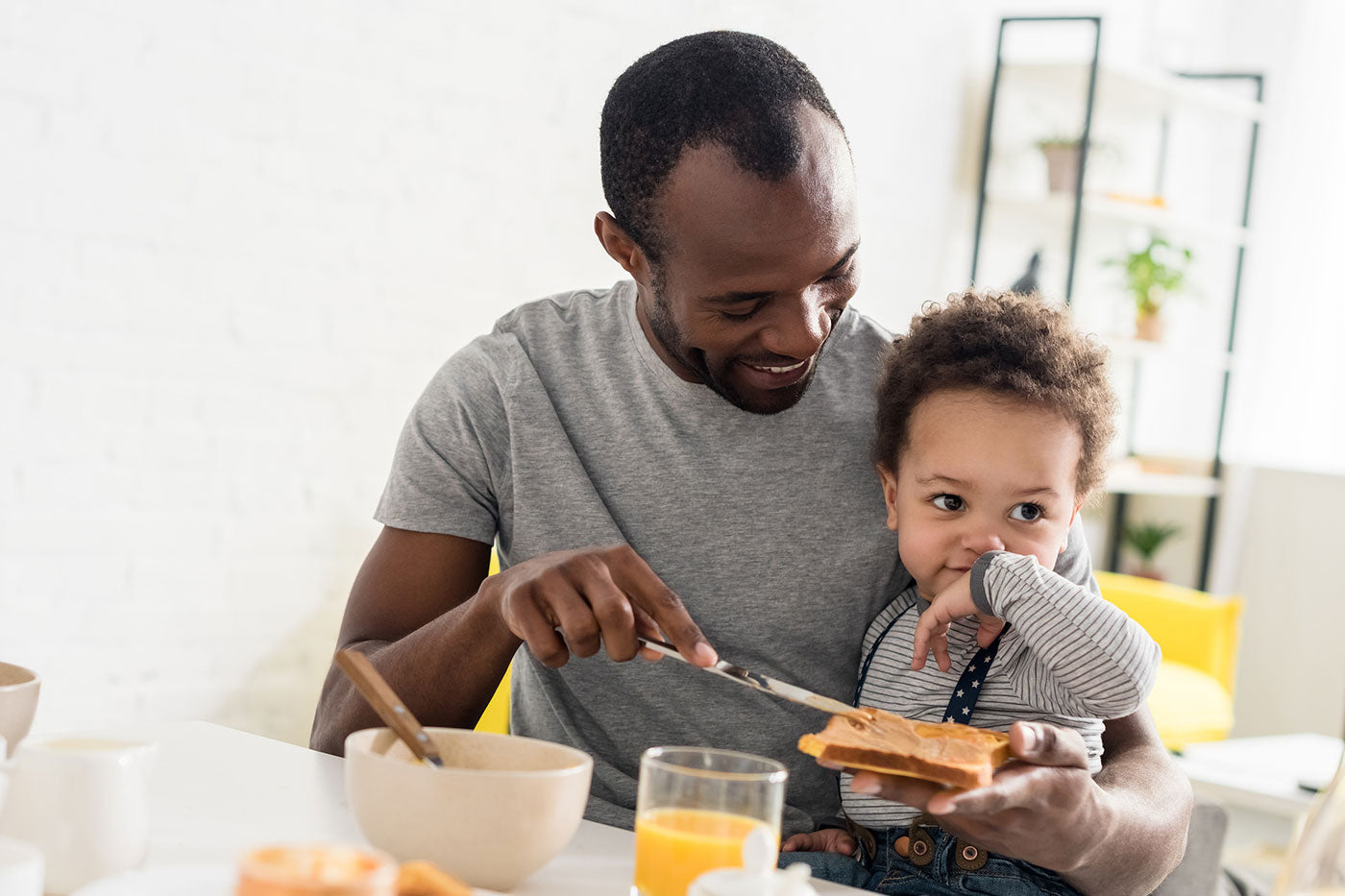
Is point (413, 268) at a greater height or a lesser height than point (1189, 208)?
lesser

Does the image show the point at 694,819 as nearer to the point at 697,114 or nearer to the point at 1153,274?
the point at 697,114

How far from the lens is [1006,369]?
1.54 metres

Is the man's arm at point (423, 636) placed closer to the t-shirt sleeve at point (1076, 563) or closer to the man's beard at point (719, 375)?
the man's beard at point (719, 375)

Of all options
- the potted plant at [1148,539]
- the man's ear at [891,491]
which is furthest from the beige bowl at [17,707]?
the potted plant at [1148,539]

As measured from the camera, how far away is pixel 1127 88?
5.06 metres

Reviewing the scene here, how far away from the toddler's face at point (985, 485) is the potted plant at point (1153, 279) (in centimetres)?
372

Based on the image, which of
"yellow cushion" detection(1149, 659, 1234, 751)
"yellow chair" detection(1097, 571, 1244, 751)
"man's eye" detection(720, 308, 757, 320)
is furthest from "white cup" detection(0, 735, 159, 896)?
"yellow chair" detection(1097, 571, 1244, 751)

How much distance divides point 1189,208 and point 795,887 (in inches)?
216

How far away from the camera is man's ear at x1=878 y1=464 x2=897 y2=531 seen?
1.61 metres

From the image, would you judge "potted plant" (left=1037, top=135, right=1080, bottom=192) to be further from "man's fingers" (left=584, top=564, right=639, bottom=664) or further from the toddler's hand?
"man's fingers" (left=584, top=564, right=639, bottom=664)

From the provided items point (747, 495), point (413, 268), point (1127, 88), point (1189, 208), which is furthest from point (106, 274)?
point (1189, 208)

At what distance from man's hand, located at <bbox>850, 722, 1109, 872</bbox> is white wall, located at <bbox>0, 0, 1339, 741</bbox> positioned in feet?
6.55

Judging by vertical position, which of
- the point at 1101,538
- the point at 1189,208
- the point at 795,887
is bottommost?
the point at 1101,538

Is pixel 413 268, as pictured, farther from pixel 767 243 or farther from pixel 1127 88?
pixel 1127 88
